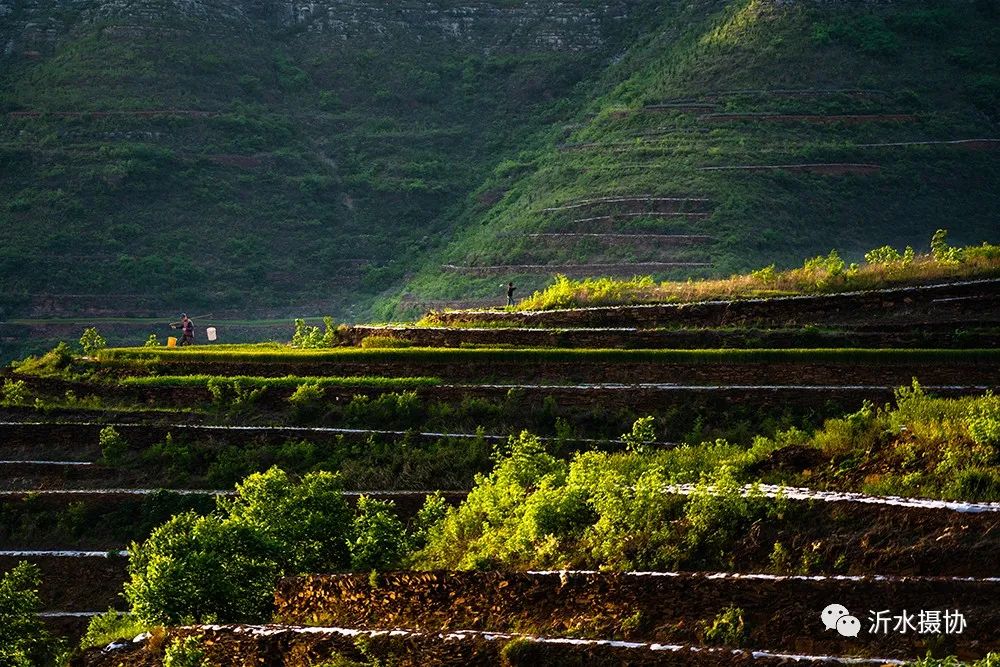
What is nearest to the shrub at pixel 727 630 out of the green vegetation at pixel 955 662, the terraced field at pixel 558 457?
the terraced field at pixel 558 457

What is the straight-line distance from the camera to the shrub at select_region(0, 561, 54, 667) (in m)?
16.3

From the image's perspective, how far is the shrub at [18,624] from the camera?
53.4 feet

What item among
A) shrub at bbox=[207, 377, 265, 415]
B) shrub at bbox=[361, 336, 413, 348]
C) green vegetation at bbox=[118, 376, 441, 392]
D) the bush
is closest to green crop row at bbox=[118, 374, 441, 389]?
green vegetation at bbox=[118, 376, 441, 392]

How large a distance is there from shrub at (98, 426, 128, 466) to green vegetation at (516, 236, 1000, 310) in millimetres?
9488

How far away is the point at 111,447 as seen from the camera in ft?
85.1

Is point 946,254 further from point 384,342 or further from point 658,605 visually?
point 658,605

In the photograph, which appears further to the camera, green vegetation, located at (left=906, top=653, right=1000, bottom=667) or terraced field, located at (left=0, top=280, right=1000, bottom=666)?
terraced field, located at (left=0, top=280, right=1000, bottom=666)

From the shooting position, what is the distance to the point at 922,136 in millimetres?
59250

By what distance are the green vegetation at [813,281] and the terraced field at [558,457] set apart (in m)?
1.05

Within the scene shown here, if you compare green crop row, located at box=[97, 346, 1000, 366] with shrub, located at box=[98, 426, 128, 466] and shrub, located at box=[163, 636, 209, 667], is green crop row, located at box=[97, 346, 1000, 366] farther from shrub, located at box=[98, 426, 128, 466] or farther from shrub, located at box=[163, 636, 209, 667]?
shrub, located at box=[163, 636, 209, 667]

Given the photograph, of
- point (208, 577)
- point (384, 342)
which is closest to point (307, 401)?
point (384, 342)

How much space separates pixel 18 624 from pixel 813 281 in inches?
670

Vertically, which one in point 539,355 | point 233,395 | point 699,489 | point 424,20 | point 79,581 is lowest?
point 79,581

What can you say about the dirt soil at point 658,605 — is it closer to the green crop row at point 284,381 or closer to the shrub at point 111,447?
the green crop row at point 284,381
